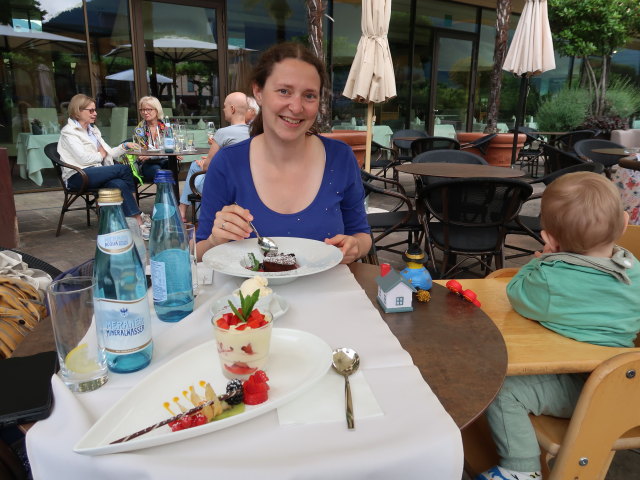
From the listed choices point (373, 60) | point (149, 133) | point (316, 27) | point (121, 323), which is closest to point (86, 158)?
point (149, 133)

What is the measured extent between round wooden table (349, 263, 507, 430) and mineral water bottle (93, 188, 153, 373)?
51 cm

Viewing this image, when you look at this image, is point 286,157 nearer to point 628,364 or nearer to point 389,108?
point 628,364

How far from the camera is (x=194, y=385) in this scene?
781 millimetres

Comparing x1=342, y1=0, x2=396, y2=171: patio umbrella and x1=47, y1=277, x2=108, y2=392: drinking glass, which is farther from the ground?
x1=342, y1=0, x2=396, y2=171: patio umbrella

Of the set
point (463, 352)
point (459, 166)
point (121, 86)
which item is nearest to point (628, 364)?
point (463, 352)

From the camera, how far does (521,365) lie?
106 cm

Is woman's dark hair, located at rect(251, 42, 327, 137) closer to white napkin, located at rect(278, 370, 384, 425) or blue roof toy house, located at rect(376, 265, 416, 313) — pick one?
blue roof toy house, located at rect(376, 265, 416, 313)

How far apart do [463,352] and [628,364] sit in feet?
1.28

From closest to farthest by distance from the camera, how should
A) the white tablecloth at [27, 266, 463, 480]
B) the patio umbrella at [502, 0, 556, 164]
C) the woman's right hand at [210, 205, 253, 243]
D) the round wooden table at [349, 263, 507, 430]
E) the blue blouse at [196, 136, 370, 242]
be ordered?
the white tablecloth at [27, 266, 463, 480]
the round wooden table at [349, 263, 507, 430]
the woman's right hand at [210, 205, 253, 243]
the blue blouse at [196, 136, 370, 242]
the patio umbrella at [502, 0, 556, 164]

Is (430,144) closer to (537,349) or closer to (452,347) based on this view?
(537,349)

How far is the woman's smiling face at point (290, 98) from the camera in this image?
5.49 feet

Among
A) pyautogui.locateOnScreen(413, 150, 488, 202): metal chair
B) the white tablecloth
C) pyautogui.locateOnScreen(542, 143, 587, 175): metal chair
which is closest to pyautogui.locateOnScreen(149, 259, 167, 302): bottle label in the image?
the white tablecloth

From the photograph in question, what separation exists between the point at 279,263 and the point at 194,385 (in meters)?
0.52

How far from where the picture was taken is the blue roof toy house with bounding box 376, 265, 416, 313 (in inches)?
43.4
